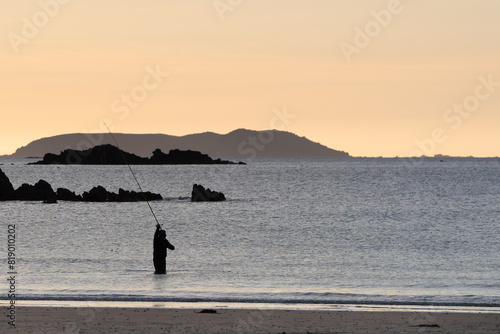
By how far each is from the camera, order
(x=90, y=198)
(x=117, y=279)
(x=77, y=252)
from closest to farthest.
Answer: (x=117, y=279)
(x=77, y=252)
(x=90, y=198)

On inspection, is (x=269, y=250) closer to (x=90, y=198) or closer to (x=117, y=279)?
(x=117, y=279)

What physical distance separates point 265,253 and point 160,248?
1141 cm

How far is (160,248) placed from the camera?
29734 millimetres

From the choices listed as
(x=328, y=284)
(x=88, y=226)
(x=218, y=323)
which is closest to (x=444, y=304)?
(x=328, y=284)

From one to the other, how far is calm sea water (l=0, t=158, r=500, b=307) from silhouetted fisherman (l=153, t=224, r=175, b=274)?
450 mm

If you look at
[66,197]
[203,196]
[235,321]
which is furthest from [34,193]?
[235,321]

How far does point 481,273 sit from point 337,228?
2365cm

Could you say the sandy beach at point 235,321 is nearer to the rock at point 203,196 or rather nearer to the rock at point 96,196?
the rock at point 203,196

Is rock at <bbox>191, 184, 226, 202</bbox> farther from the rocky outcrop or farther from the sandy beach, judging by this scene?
the sandy beach

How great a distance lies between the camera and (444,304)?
76.9 feet

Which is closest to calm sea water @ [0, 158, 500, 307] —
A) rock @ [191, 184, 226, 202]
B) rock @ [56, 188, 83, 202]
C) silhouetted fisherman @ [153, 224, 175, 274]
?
silhouetted fisherman @ [153, 224, 175, 274]

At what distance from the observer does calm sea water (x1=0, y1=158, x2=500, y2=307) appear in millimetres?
25922

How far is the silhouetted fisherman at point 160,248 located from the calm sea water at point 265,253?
450 mm

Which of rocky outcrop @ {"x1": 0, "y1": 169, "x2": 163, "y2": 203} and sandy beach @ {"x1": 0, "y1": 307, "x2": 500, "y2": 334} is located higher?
→ rocky outcrop @ {"x1": 0, "y1": 169, "x2": 163, "y2": 203}
